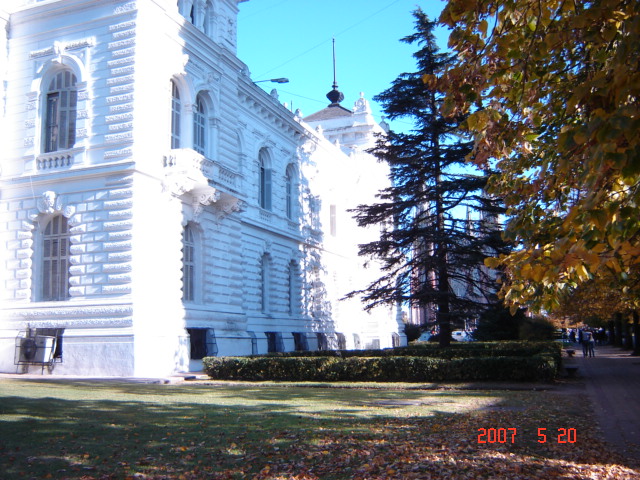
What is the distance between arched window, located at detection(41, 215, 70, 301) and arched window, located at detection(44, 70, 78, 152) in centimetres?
283

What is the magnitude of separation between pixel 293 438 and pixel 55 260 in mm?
16771

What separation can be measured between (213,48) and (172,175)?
6.72 meters

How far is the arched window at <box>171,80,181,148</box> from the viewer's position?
24484 mm

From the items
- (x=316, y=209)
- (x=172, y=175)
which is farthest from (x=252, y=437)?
(x=316, y=209)

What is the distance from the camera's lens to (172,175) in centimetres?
2261

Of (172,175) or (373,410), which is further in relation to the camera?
(172,175)

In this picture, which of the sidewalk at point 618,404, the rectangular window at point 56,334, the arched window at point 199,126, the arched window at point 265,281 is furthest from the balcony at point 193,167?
the sidewalk at point 618,404

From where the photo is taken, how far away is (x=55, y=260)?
22.7m

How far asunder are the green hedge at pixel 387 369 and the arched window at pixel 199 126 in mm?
9385

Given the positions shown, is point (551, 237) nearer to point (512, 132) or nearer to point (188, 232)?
point (512, 132)

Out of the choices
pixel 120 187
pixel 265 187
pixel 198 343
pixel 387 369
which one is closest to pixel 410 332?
pixel 265 187

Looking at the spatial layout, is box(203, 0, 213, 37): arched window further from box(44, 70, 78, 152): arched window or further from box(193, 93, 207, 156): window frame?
box(44, 70, 78, 152): arched window

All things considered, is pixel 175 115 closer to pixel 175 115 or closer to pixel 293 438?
pixel 175 115

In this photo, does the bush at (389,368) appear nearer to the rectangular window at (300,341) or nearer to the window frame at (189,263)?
the window frame at (189,263)
